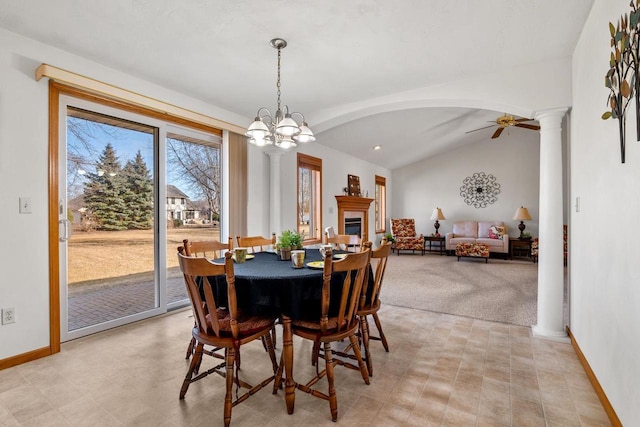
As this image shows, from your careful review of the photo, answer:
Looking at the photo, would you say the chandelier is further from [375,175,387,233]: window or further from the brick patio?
[375,175,387,233]: window

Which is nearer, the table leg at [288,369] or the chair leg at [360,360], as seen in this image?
the table leg at [288,369]

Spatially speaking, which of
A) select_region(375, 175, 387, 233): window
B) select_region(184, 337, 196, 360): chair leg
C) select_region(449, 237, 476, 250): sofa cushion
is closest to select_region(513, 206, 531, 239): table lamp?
select_region(449, 237, 476, 250): sofa cushion

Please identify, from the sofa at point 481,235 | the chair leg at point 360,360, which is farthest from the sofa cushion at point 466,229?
the chair leg at point 360,360

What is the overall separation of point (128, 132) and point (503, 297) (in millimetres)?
4782

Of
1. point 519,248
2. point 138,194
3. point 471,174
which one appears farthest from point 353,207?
point 138,194

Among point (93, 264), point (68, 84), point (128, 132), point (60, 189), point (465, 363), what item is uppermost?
point (68, 84)

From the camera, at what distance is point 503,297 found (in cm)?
410

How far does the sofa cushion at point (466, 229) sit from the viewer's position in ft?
26.1

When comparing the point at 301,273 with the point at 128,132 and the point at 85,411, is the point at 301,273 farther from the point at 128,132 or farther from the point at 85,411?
the point at 128,132

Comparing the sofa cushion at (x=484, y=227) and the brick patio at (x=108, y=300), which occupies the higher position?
the sofa cushion at (x=484, y=227)

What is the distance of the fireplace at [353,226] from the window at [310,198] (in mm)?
1063

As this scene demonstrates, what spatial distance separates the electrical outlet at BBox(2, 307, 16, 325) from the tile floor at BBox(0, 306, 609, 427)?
1.12 feet

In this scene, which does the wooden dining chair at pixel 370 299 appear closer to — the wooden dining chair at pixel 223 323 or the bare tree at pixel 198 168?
the wooden dining chair at pixel 223 323

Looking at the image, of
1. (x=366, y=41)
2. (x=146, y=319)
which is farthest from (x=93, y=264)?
(x=366, y=41)
